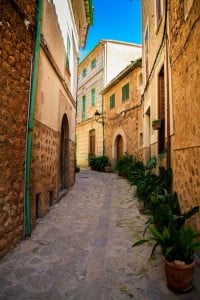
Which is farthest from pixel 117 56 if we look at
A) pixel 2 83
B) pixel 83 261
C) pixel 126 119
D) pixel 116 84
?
pixel 83 261

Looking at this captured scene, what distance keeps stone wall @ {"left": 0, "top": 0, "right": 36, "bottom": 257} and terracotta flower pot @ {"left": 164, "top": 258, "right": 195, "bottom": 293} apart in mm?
2076

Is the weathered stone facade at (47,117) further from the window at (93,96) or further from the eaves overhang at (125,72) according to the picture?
the window at (93,96)

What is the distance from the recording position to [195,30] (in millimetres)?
2922

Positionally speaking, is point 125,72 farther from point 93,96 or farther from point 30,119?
point 30,119

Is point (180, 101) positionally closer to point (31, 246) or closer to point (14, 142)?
point (14, 142)

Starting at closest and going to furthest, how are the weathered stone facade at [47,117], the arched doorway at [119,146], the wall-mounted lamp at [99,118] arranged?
the weathered stone facade at [47,117] → the arched doorway at [119,146] → the wall-mounted lamp at [99,118]

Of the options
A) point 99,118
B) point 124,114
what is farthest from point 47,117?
point 99,118

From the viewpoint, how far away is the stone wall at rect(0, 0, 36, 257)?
9.45 ft

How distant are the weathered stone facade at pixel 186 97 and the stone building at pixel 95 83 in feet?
37.0

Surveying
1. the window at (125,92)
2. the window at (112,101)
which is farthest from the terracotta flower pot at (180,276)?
the window at (112,101)

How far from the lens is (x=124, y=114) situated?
12484 mm

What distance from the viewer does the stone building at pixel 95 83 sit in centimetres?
1573

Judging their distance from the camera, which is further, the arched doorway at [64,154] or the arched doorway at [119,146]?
the arched doorway at [119,146]

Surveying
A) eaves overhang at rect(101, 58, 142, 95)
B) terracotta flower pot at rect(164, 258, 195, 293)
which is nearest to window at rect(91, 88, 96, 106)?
eaves overhang at rect(101, 58, 142, 95)
